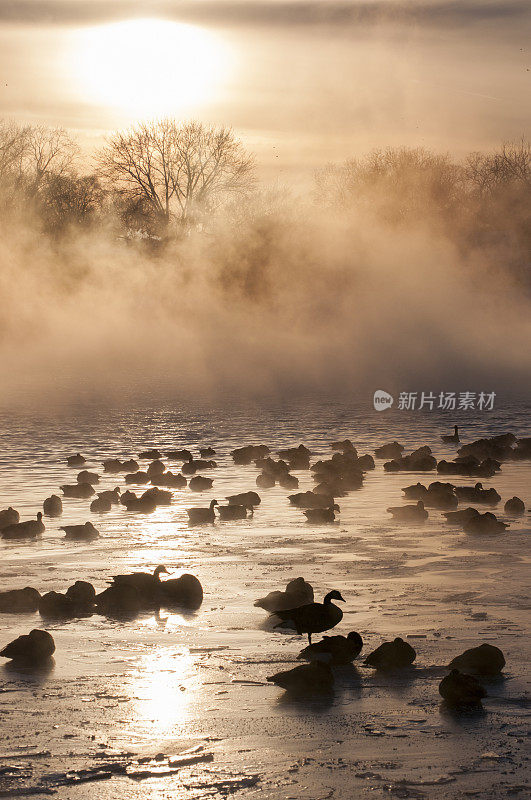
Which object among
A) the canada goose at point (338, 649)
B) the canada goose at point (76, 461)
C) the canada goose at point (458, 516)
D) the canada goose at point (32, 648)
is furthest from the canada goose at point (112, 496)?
the canada goose at point (338, 649)

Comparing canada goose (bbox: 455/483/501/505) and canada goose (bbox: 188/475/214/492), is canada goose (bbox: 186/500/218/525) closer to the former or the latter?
canada goose (bbox: 188/475/214/492)

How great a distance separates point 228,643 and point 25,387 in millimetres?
34593

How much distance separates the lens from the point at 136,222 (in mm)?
71875

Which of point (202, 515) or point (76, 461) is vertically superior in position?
point (76, 461)

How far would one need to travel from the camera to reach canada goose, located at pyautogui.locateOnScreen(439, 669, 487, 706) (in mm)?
7902

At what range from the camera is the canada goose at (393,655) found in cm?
871

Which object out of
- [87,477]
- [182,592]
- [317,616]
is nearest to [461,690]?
Result: [317,616]

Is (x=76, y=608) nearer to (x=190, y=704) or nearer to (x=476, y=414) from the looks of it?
(x=190, y=704)

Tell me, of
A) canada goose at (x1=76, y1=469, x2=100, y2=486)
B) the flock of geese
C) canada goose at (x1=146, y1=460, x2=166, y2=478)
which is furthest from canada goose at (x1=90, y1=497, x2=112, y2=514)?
canada goose at (x1=146, y1=460, x2=166, y2=478)

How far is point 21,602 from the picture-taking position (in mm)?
10531

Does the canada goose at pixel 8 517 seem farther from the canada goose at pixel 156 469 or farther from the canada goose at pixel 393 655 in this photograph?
the canada goose at pixel 393 655

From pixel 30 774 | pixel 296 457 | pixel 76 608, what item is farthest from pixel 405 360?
pixel 30 774

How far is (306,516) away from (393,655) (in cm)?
698

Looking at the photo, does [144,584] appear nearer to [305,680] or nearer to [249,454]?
[305,680]
